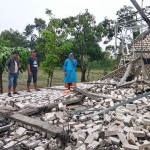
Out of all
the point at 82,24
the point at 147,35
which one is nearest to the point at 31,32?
the point at 82,24

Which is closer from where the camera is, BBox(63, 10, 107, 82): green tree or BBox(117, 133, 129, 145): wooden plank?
BBox(117, 133, 129, 145): wooden plank

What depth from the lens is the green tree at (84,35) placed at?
1833cm

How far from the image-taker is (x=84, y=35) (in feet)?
61.3

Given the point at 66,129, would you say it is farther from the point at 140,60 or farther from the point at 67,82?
the point at 140,60

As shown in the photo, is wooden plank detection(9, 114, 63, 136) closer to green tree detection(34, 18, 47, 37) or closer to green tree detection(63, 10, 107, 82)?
green tree detection(63, 10, 107, 82)

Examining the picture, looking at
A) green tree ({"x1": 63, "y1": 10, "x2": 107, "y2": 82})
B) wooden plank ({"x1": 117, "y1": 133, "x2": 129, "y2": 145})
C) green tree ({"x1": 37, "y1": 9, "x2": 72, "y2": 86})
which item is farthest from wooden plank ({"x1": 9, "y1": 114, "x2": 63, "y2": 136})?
green tree ({"x1": 63, "y1": 10, "x2": 107, "y2": 82})

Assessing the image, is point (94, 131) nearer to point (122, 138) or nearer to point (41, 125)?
point (122, 138)

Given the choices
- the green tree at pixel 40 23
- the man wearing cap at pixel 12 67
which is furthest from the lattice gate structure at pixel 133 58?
the green tree at pixel 40 23

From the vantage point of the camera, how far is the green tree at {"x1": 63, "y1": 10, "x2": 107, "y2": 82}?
18.3m

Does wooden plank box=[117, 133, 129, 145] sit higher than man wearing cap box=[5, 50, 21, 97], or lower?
lower

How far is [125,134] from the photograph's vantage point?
3.90 m

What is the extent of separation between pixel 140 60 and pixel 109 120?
4.74m

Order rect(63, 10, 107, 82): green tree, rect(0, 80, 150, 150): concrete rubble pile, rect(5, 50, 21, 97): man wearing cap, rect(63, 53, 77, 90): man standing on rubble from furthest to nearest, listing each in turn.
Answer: rect(63, 10, 107, 82): green tree, rect(63, 53, 77, 90): man standing on rubble, rect(5, 50, 21, 97): man wearing cap, rect(0, 80, 150, 150): concrete rubble pile

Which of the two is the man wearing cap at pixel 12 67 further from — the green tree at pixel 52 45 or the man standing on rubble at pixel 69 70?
the green tree at pixel 52 45
